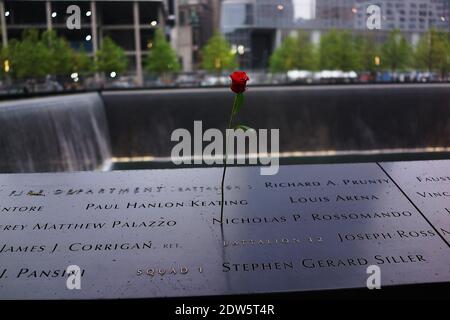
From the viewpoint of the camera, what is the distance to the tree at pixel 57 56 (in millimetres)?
19628

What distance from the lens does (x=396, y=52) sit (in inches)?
1050

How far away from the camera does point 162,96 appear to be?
1226 centimetres

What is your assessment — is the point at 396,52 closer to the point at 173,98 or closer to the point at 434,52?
the point at 434,52

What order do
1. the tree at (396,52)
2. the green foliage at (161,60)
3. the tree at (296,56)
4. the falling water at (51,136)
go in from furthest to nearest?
the tree at (296,56) < the green foliage at (161,60) < the tree at (396,52) < the falling water at (51,136)

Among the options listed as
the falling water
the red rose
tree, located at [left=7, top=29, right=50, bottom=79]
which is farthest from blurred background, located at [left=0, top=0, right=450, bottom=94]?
the red rose

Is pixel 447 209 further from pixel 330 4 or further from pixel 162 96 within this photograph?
pixel 330 4

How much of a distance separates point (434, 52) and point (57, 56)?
13301mm

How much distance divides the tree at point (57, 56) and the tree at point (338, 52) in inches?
532

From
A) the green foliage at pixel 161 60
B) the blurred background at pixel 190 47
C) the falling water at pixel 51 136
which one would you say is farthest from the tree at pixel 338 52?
the falling water at pixel 51 136

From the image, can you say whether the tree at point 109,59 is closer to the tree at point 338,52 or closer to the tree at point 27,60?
the tree at point 27,60

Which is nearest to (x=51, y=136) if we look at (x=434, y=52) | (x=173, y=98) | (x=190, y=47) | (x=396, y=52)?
(x=173, y=98)

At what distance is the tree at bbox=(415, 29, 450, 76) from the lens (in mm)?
19688

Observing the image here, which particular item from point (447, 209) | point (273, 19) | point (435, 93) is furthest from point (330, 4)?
point (447, 209)
